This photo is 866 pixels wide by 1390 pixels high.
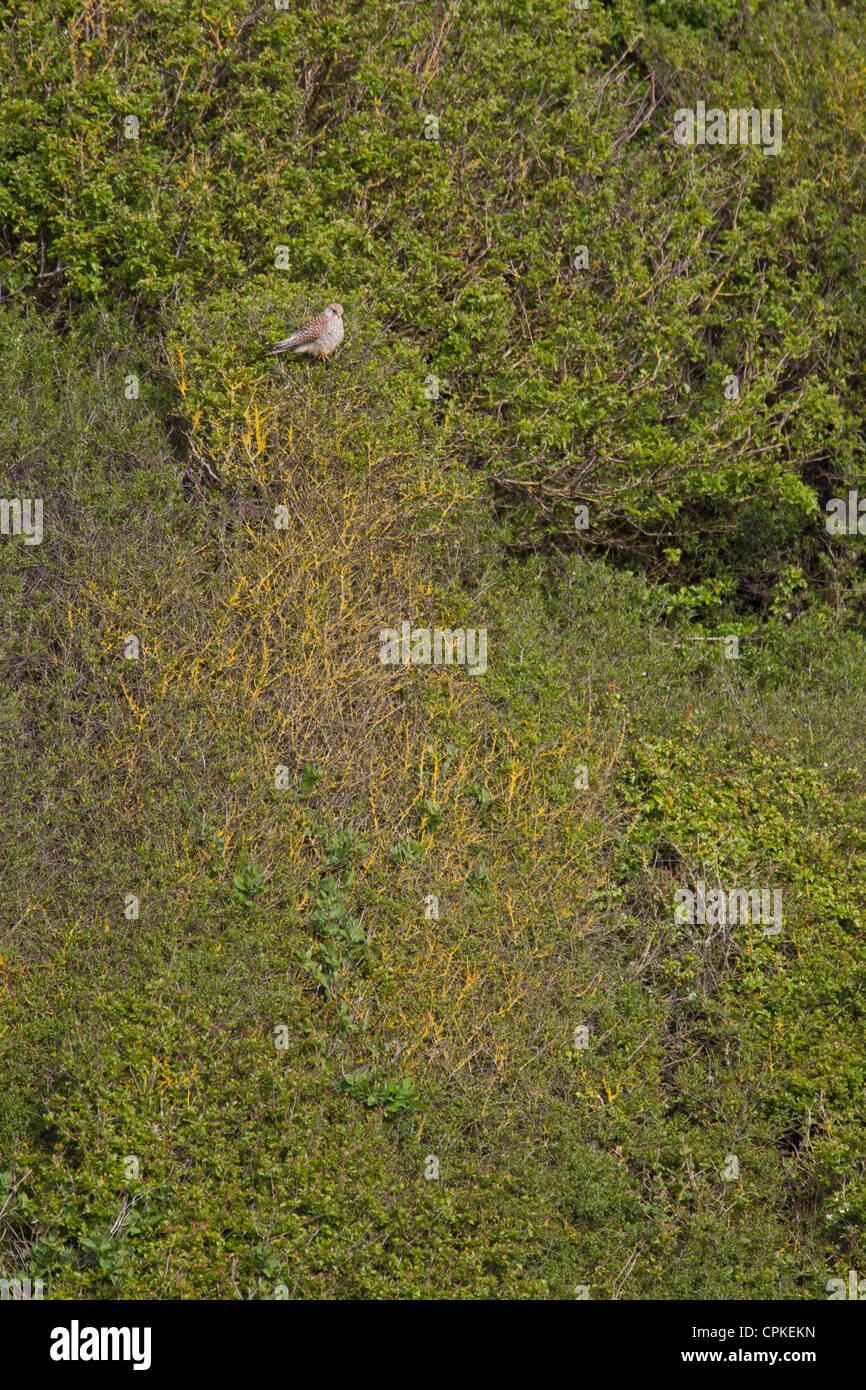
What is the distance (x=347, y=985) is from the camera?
260 inches

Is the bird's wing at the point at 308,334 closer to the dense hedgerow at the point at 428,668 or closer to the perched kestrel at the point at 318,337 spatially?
the perched kestrel at the point at 318,337

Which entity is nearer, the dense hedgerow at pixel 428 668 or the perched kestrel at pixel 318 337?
the dense hedgerow at pixel 428 668

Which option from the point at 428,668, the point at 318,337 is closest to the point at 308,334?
the point at 318,337

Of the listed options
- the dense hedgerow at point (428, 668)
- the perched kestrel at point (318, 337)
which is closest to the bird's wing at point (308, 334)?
the perched kestrel at point (318, 337)

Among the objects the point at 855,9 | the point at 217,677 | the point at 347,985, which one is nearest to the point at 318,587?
the point at 217,677

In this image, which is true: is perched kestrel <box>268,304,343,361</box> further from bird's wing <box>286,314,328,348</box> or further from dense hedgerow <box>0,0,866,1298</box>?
dense hedgerow <box>0,0,866,1298</box>

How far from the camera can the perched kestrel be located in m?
7.97

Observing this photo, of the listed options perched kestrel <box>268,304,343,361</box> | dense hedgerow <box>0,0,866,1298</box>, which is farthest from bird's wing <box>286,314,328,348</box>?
dense hedgerow <box>0,0,866,1298</box>

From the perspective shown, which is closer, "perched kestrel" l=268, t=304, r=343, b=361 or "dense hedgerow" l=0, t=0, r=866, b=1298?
"dense hedgerow" l=0, t=0, r=866, b=1298

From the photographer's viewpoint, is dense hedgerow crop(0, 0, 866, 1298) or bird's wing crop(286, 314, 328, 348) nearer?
dense hedgerow crop(0, 0, 866, 1298)

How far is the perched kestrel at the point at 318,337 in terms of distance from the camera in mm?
7969

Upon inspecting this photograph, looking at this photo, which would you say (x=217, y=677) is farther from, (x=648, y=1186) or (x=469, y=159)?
(x=469, y=159)

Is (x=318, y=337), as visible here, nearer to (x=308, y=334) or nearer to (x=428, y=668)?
(x=308, y=334)

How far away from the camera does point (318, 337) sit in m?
7.97
